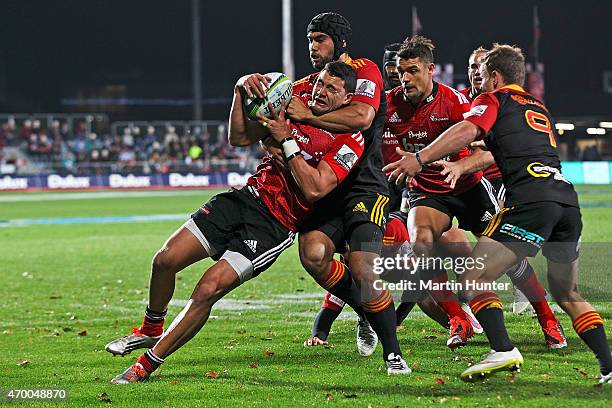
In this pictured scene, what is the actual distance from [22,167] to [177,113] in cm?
2094

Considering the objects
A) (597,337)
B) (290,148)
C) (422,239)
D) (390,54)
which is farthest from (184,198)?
(597,337)

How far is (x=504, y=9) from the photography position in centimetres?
5662

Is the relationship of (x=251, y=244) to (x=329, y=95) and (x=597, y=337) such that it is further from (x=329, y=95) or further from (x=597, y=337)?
(x=597, y=337)

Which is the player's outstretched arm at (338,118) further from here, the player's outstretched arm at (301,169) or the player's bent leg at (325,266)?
the player's bent leg at (325,266)

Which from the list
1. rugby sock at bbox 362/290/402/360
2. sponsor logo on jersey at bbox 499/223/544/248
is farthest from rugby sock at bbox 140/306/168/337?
sponsor logo on jersey at bbox 499/223/544/248

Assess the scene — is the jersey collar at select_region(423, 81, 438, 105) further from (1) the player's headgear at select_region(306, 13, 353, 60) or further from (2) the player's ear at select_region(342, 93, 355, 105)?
(2) the player's ear at select_region(342, 93, 355, 105)

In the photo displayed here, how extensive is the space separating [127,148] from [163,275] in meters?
36.7

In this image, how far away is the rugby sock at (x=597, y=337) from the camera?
6.04m

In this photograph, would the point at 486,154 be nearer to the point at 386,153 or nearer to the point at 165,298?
the point at 386,153

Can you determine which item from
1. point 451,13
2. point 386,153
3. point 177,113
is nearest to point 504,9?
point 451,13

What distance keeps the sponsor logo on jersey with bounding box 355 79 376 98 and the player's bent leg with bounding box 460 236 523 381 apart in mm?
1280

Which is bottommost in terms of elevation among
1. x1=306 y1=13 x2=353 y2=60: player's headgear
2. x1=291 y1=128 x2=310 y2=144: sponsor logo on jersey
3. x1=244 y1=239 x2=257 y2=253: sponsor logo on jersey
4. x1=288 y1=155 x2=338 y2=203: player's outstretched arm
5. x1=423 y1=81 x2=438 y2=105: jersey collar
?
x1=244 y1=239 x2=257 y2=253: sponsor logo on jersey

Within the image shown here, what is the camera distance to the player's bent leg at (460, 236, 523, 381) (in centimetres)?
591

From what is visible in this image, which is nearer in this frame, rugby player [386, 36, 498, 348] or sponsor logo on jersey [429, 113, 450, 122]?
rugby player [386, 36, 498, 348]
